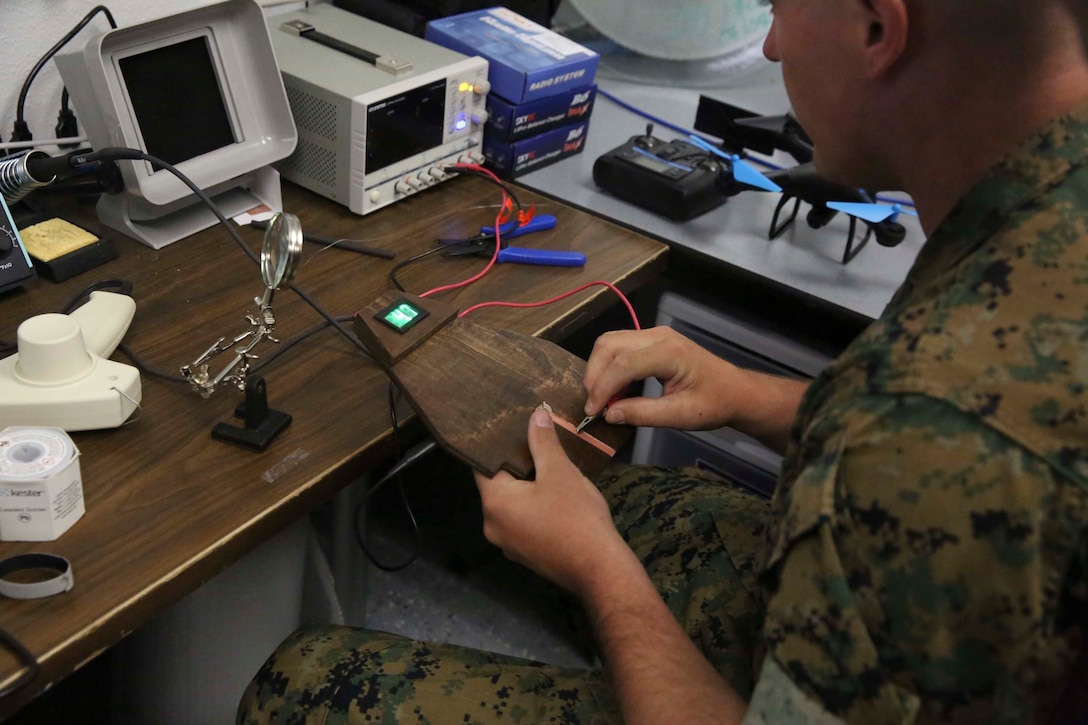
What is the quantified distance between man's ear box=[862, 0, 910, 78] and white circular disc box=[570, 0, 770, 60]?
1.23 metres

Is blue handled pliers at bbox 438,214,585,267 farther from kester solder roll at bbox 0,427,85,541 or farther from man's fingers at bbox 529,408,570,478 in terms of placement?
kester solder roll at bbox 0,427,85,541

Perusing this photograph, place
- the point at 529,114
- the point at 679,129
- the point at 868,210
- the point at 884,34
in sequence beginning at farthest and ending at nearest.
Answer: the point at 679,129
the point at 529,114
the point at 868,210
the point at 884,34

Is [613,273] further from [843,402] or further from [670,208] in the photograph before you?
[843,402]

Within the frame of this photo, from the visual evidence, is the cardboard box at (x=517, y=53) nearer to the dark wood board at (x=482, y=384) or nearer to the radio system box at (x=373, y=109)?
the radio system box at (x=373, y=109)

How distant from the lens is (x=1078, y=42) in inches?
24.9

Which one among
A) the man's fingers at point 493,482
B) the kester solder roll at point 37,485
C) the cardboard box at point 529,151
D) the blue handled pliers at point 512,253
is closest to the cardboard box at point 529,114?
the cardboard box at point 529,151

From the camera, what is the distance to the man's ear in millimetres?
650

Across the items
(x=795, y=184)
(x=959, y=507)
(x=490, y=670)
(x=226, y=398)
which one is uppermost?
(x=959, y=507)

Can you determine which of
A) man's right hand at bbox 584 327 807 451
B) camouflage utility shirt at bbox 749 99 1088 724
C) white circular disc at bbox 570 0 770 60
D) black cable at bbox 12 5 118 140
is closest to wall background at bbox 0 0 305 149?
black cable at bbox 12 5 118 140

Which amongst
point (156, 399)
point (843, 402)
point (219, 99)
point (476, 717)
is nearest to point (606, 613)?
point (476, 717)

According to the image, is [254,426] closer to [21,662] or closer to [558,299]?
[21,662]

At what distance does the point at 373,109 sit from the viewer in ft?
3.95

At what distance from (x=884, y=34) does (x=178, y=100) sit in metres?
0.86

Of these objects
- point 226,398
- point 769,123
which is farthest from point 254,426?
point 769,123
